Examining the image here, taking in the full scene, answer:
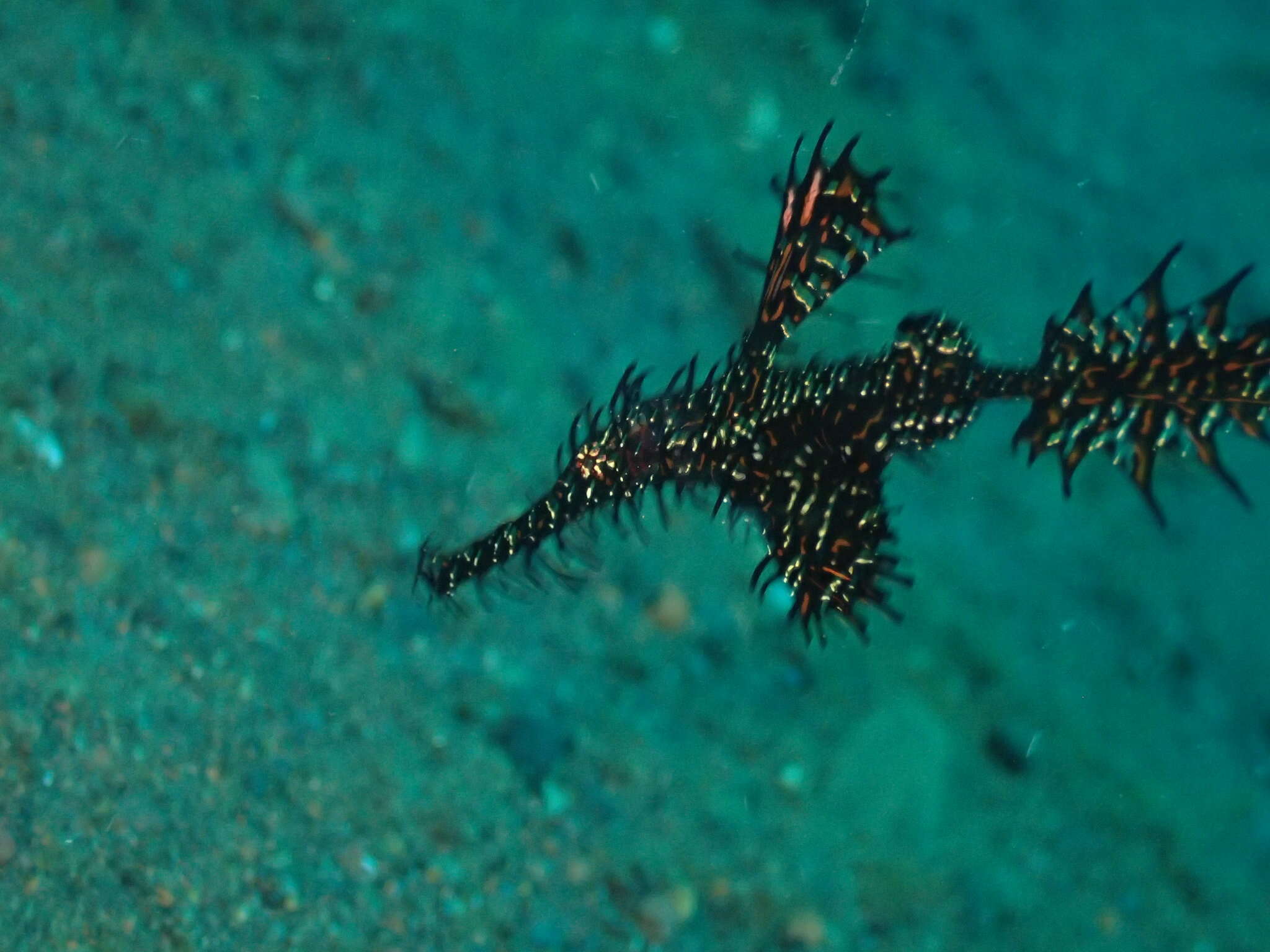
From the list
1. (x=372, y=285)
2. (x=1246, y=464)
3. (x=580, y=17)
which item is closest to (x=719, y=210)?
(x=580, y=17)

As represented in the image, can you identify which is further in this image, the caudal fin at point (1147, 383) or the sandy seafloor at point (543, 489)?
the sandy seafloor at point (543, 489)

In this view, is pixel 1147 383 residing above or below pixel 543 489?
below

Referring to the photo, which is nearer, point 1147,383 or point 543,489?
point 1147,383

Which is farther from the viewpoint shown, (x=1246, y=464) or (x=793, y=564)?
(x=1246, y=464)


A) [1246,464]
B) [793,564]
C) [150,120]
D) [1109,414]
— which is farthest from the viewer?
[150,120]

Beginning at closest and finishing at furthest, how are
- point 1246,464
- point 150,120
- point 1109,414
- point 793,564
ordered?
point 1109,414
point 793,564
point 1246,464
point 150,120

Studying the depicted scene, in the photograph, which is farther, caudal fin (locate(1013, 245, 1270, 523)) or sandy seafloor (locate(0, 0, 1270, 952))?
sandy seafloor (locate(0, 0, 1270, 952))

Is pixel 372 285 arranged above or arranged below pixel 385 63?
below

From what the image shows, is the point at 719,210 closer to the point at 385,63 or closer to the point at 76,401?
the point at 385,63
